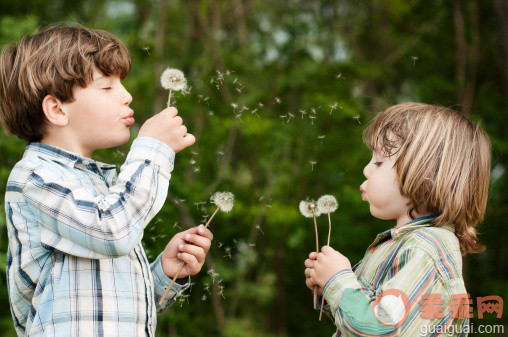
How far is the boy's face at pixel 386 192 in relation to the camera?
157 cm

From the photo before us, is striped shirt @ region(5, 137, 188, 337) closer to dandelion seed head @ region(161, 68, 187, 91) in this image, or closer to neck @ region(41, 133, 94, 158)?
neck @ region(41, 133, 94, 158)

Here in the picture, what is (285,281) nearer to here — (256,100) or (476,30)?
(256,100)

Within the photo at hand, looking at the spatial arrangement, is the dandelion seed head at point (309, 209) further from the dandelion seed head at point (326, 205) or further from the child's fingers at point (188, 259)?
the child's fingers at point (188, 259)

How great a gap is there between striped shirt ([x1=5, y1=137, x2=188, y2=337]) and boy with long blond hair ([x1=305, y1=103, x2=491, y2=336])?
50 cm

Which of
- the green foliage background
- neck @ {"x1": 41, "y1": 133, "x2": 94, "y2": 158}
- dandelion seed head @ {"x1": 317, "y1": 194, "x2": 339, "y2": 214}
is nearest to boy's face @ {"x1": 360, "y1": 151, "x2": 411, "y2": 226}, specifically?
dandelion seed head @ {"x1": 317, "y1": 194, "x2": 339, "y2": 214}

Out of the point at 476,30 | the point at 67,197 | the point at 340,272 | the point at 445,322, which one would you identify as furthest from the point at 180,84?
the point at 476,30

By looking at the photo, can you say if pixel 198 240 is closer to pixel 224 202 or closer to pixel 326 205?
pixel 224 202

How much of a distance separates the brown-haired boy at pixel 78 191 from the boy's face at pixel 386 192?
489mm

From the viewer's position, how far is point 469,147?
61.9 inches

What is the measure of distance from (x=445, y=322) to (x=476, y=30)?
4.19 metres

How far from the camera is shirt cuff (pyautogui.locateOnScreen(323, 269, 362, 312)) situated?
1450 millimetres

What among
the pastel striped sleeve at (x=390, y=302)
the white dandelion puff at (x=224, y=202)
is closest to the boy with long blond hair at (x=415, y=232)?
the pastel striped sleeve at (x=390, y=302)

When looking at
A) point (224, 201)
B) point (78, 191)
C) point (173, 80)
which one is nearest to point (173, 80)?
point (173, 80)

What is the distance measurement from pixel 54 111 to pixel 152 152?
298mm
